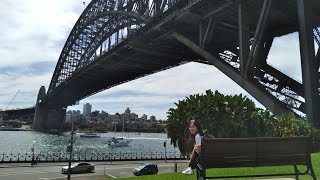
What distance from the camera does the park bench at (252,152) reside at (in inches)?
313

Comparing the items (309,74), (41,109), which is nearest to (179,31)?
(309,74)

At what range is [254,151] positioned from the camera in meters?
8.30

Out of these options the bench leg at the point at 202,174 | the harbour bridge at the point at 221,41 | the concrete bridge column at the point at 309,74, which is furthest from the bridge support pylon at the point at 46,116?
the bench leg at the point at 202,174

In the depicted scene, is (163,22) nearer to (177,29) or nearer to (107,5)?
(177,29)

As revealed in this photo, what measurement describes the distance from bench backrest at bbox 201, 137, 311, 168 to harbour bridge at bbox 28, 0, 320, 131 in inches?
756

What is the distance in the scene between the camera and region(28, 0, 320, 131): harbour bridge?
2878 centimetres

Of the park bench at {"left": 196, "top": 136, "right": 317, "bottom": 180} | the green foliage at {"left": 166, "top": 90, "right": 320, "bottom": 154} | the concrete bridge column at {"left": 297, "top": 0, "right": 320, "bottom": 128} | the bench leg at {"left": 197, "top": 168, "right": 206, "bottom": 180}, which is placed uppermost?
the concrete bridge column at {"left": 297, "top": 0, "right": 320, "bottom": 128}

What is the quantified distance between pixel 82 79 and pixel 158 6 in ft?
182

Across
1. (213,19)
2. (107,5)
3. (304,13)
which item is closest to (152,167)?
(213,19)

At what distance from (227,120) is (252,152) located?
1597cm

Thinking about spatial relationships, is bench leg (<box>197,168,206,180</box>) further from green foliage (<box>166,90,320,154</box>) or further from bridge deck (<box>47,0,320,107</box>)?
bridge deck (<box>47,0,320,107</box>)

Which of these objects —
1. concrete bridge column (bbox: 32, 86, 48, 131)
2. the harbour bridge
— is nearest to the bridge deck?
the harbour bridge

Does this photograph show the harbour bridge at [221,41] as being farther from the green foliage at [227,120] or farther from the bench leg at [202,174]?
the bench leg at [202,174]

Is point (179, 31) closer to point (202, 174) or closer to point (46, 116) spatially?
point (202, 174)
